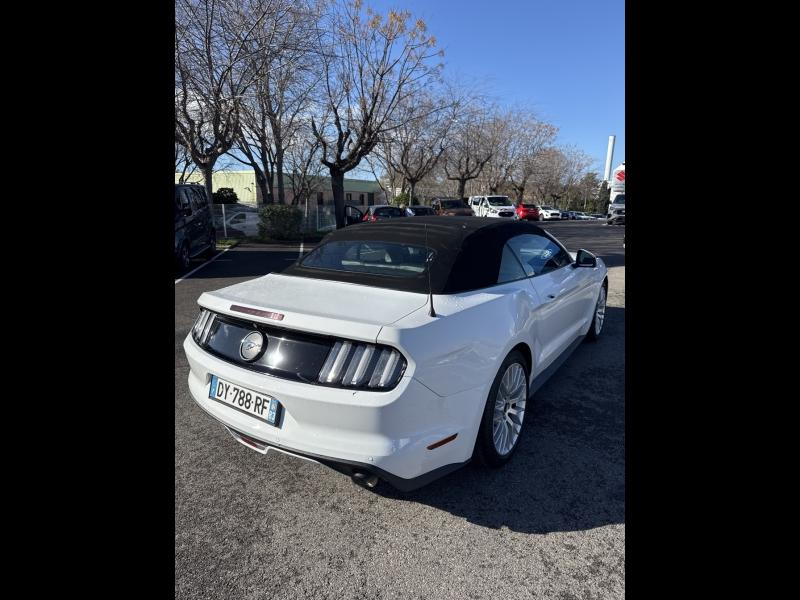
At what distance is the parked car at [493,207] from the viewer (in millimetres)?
29578

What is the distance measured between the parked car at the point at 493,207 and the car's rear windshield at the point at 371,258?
26.9m

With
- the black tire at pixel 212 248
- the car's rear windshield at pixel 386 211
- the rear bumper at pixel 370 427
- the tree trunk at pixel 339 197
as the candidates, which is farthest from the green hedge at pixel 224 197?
the rear bumper at pixel 370 427

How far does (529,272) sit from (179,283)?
25.4 ft

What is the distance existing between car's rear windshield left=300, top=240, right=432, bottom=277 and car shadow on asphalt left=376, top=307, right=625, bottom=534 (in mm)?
1307

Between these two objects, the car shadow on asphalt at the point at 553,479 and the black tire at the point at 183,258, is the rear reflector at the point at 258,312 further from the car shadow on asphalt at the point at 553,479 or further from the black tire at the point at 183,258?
the black tire at the point at 183,258

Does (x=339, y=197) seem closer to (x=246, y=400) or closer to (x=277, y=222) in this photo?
(x=277, y=222)

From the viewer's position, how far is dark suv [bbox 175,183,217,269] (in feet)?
33.6

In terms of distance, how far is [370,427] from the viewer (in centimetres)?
198

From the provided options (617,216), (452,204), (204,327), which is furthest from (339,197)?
(204,327)
